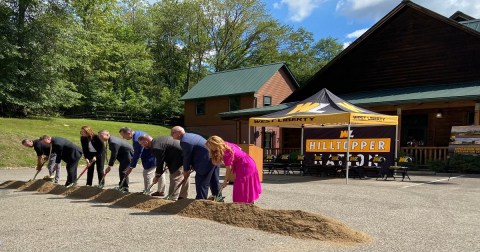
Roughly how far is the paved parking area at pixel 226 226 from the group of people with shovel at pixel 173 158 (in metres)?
0.81

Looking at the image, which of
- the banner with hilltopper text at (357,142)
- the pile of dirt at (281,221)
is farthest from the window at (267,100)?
the pile of dirt at (281,221)

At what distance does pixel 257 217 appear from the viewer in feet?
21.0

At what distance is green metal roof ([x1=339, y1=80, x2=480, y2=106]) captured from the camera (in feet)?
58.3

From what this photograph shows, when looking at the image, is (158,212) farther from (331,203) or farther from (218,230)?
(331,203)

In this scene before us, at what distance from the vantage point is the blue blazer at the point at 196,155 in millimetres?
7371

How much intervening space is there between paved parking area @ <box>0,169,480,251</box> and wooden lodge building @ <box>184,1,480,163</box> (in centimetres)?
960

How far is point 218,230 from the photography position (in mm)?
6242

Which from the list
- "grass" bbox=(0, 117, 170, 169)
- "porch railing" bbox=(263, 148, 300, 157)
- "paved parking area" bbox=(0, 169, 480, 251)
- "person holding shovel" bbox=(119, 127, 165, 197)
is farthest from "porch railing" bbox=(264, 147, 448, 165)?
"grass" bbox=(0, 117, 170, 169)

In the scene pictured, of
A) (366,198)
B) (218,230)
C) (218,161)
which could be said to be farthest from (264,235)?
(366,198)

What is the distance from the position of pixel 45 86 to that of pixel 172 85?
26367mm

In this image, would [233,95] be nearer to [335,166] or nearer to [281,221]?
[335,166]

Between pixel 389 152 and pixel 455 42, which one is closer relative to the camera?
pixel 389 152

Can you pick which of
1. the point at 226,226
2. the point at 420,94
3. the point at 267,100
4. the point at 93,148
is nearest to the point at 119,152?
the point at 93,148

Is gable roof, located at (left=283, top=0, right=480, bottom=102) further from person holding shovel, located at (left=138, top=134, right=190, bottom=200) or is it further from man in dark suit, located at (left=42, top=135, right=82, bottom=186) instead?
man in dark suit, located at (left=42, top=135, right=82, bottom=186)
